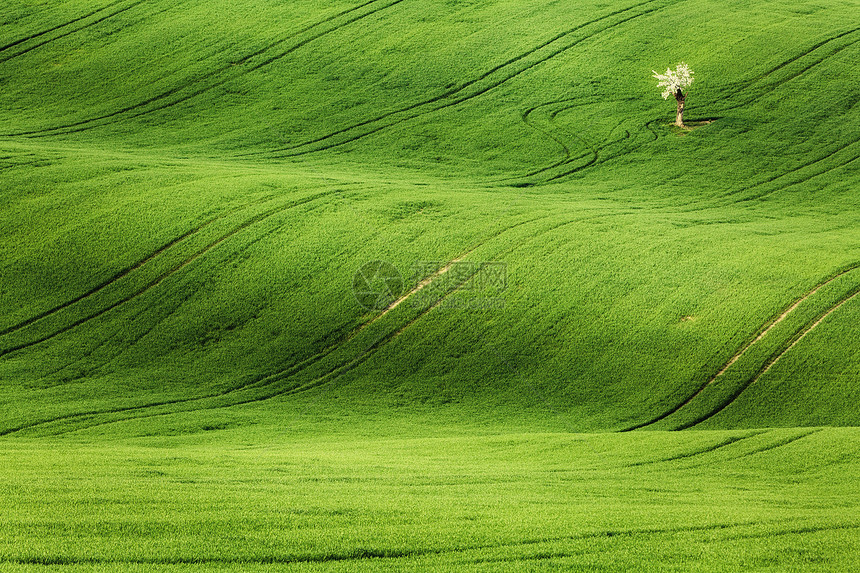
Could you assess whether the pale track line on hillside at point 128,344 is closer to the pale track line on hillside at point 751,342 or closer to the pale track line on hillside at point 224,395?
the pale track line on hillside at point 224,395

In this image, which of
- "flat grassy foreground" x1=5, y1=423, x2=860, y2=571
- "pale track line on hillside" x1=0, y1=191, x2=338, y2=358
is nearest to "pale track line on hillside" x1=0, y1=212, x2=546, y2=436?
"flat grassy foreground" x1=5, y1=423, x2=860, y2=571

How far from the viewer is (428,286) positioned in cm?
2897

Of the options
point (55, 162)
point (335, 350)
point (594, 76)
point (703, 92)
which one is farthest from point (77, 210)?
point (703, 92)

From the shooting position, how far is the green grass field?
43.7 feet

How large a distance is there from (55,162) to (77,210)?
5.69m

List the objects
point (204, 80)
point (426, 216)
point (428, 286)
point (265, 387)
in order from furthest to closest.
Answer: point (204, 80), point (426, 216), point (428, 286), point (265, 387)

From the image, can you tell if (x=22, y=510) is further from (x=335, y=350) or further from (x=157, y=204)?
(x=157, y=204)

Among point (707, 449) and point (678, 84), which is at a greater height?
point (678, 84)

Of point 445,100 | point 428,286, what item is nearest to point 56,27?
point 445,100

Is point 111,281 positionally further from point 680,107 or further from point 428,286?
point 680,107

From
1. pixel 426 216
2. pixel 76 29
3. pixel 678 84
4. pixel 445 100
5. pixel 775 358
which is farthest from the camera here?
pixel 76 29

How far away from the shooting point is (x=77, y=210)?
105 feet

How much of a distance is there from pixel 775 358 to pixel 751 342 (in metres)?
1.04

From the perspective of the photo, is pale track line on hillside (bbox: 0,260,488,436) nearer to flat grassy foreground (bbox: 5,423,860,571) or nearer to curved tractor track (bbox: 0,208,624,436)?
curved tractor track (bbox: 0,208,624,436)
